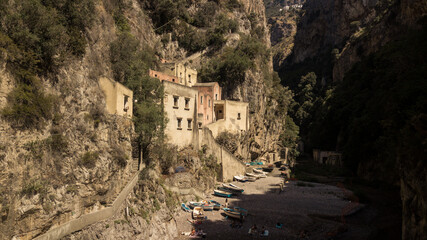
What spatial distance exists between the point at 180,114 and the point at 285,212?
13.5m

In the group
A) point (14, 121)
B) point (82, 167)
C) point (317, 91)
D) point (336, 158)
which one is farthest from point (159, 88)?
point (317, 91)

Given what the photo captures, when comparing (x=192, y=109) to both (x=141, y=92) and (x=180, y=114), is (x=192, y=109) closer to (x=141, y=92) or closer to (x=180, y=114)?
(x=180, y=114)

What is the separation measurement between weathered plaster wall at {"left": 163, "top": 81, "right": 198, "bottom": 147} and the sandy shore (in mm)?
6663

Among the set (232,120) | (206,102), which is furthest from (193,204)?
(232,120)

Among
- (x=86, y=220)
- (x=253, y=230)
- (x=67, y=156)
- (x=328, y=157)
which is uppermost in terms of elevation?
(x=67, y=156)

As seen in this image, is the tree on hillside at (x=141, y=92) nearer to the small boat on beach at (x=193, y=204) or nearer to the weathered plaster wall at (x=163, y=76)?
the small boat on beach at (x=193, y=204)

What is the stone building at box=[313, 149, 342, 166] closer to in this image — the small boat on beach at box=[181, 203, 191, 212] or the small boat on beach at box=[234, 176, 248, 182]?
the small boat on beach at box=[234, 176, 248, 182]

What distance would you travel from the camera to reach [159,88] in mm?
26828

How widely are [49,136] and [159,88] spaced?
1314 centimetres

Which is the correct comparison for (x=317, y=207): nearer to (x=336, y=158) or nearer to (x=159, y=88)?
(x=159, y=88)

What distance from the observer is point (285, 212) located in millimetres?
26438

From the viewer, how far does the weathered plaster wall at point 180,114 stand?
28625 millimetres

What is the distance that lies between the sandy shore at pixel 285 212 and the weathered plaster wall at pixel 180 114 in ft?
21.9

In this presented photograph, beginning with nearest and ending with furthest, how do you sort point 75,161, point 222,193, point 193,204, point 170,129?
point 75,161, point 193,204, point 170,129, point 222,193
